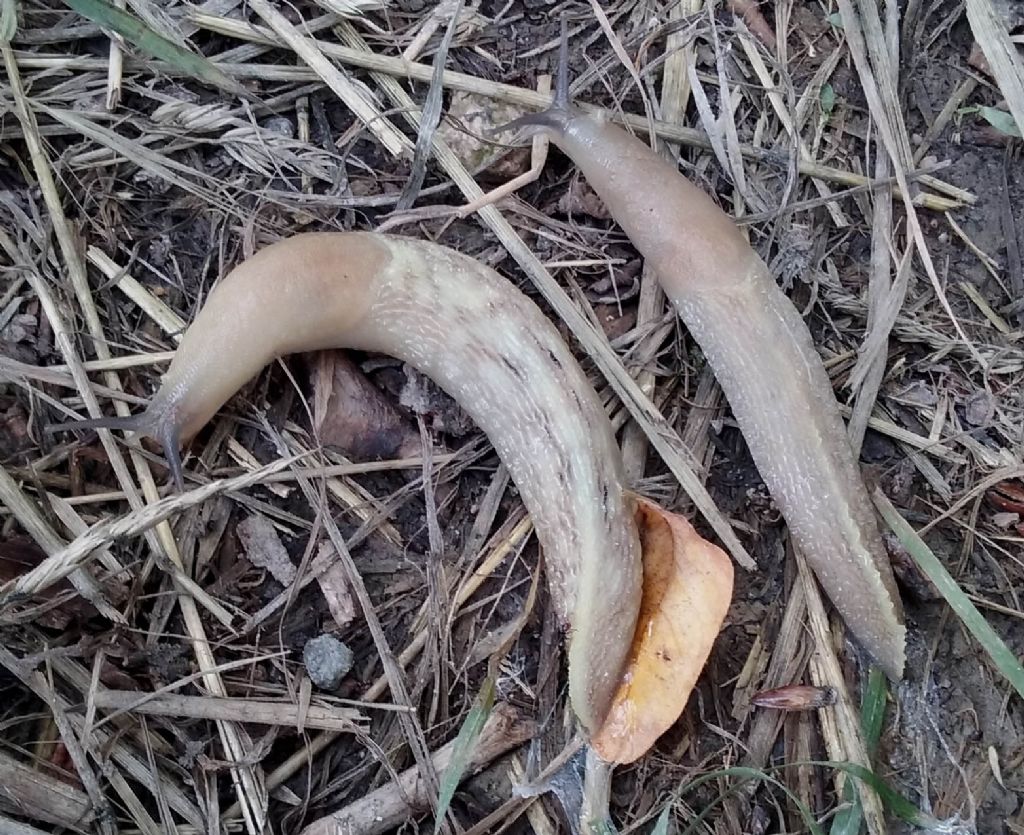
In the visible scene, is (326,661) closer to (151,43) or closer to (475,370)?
(475,370)

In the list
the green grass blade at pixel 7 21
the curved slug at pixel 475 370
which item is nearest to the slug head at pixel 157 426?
the curved slug at pixel 475 370

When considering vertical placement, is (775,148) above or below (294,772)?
above

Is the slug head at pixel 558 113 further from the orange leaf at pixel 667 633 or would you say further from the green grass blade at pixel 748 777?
the green grass blade at pixel 748 777

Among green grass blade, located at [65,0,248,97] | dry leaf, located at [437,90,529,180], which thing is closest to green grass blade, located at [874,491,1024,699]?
dry leaf, located at [437,90,529,180]

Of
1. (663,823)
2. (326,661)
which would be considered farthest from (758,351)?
(326,661)

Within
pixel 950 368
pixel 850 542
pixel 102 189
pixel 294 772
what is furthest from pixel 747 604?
pixel 102 189

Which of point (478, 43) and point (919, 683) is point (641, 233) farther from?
point (919, 683)
